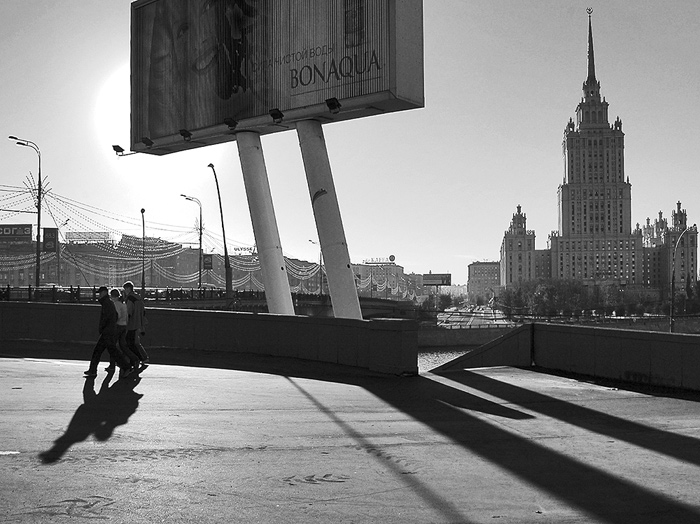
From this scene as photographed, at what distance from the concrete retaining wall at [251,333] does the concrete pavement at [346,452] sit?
1.58 meters

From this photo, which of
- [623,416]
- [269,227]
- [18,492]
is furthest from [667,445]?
[269,227]

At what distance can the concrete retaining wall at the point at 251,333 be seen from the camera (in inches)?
639

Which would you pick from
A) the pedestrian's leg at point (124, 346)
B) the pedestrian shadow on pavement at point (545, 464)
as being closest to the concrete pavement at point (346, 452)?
the pedestrian shadow on pavement at point (545, 464)

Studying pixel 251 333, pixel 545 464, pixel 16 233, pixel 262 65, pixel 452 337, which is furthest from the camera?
pixel 16 233

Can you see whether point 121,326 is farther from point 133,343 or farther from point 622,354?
point 622,354

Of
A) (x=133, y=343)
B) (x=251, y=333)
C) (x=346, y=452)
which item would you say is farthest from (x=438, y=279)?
(x=346, y=452)

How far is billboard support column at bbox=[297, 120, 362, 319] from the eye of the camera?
2444cm

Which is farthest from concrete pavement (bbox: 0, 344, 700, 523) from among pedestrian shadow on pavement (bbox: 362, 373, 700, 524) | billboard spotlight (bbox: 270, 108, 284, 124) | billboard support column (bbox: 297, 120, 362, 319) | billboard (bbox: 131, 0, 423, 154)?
billboard spotlight (bbox: 270, 108, 284, 124)

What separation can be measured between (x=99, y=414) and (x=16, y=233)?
435 ft

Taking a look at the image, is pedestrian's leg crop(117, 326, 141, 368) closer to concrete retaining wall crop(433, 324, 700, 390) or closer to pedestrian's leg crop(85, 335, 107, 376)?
pedestrian's leg crop(85, 335, 107, 376)

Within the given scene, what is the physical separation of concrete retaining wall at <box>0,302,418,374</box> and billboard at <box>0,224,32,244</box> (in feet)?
376

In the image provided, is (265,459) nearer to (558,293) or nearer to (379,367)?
(379,367)

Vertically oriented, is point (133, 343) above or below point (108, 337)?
below

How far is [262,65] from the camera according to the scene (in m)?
25.8
